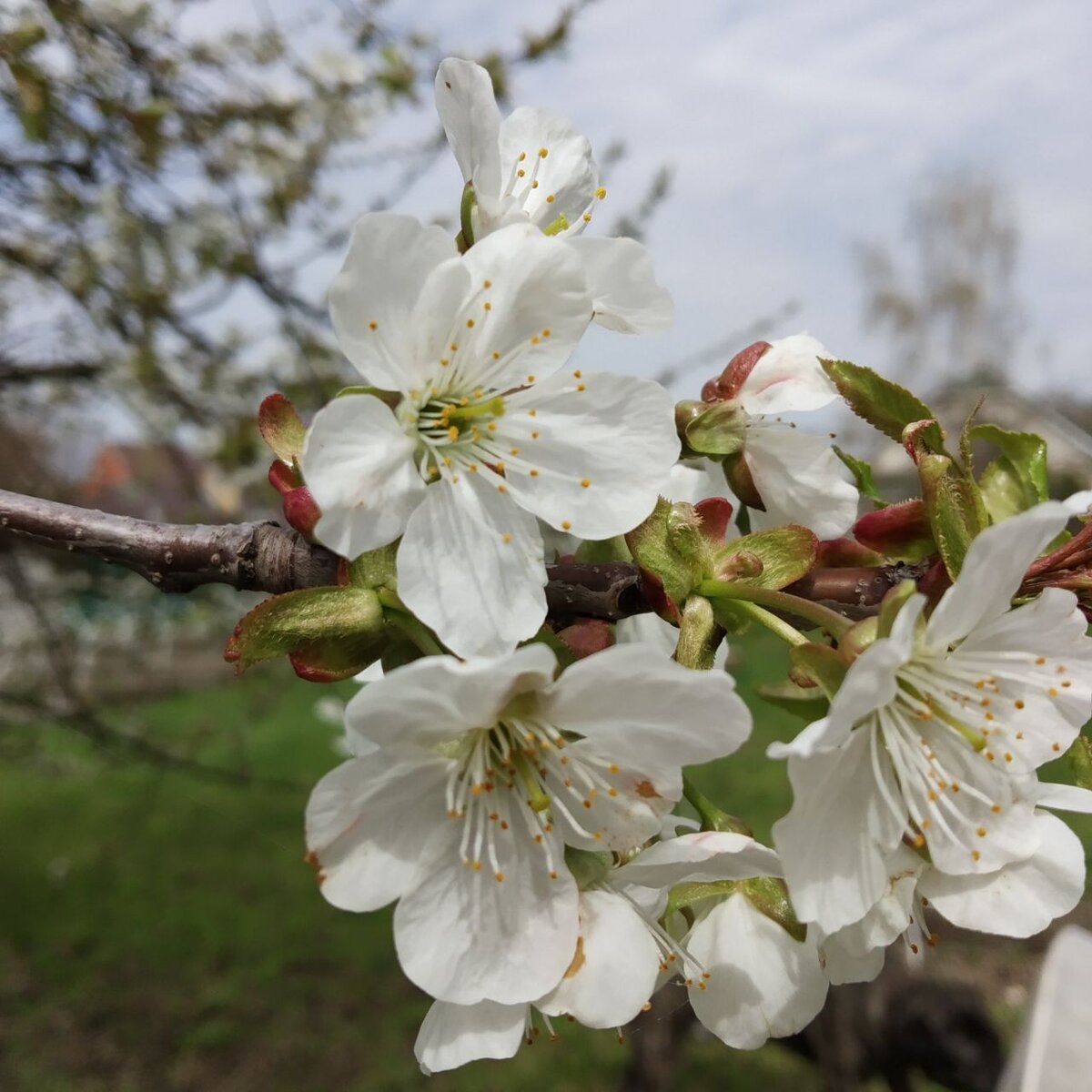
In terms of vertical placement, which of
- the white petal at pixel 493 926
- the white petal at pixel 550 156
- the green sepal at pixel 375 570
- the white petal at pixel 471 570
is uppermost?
the white petal at pixel 550 156

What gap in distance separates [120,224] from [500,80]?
5.36 ft

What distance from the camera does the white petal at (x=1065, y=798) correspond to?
2.38 ft

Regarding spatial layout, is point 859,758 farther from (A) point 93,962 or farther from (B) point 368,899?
(A) point 93,962

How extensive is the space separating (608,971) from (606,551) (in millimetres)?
352

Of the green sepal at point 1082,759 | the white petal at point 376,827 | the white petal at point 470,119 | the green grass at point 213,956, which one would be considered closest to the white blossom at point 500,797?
the white petal at point 376,827

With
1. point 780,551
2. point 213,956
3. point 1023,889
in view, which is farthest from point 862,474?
point 213,956

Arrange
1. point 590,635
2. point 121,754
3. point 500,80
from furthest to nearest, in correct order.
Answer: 1. point 121,754
2. point 500,80
3. point 590,635

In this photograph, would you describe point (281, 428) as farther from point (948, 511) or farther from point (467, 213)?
point (948, 511)

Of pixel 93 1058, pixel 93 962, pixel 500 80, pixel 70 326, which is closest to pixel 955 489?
pixel 500 80

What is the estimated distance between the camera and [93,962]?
4781mm

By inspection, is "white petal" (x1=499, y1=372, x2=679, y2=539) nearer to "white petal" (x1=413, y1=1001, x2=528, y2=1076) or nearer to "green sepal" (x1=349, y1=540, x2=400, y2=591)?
"green sepal" (x1=349, y1=540, x2=400, y2=591)

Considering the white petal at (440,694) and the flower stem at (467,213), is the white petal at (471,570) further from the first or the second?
→ the flower stem at (467,213)

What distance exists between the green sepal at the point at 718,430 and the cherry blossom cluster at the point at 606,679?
6cm

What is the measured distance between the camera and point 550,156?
100 centimetres
